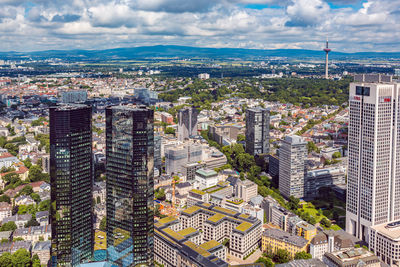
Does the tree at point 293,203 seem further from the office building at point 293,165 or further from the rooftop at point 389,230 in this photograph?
the rooftop at point 389,230

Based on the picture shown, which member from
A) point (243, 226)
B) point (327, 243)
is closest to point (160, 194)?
point (243, 226)

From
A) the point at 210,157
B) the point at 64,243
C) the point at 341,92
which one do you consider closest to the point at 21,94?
the point at 210,157

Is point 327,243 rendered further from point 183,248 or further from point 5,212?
point 5,212

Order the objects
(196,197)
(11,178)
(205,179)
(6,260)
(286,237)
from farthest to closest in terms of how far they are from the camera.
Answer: (11,178) → (205,179) → (196,197) → (286,237) → (6,260)

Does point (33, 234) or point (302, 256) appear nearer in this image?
point (302, 256)

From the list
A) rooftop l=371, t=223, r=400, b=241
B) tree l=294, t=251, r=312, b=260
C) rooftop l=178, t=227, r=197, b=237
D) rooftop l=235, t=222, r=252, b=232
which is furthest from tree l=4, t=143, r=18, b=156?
rooftop l=371, t=223, r=400, b=241

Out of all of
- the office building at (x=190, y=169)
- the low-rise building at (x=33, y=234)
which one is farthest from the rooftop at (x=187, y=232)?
the office building at (x=190, y=169)

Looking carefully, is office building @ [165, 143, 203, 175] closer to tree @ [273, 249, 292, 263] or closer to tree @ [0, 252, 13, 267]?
tree @ [273, 249, 292, 263]
